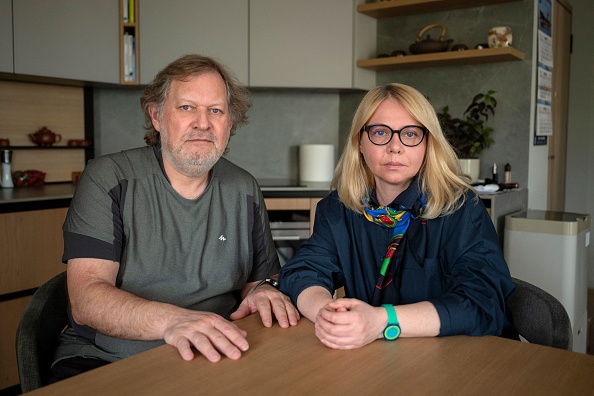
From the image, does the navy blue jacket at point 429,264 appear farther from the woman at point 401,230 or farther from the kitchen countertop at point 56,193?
the kitchen countertop at point 56,193

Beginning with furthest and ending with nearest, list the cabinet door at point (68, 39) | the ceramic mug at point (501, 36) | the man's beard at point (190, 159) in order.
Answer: the ceramic mug at point (501, 36) < the cabinet door at point (68, 39) < the man's beard at point (190, 159)

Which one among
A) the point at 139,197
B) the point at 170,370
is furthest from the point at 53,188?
the point at 170,370

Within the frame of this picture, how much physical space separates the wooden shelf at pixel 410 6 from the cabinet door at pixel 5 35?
6.55 ft

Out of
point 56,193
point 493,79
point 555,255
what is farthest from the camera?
point 493,79

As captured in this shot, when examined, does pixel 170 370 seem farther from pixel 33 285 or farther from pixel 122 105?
→ pixel 122 105

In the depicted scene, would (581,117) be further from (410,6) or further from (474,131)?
(410,6)

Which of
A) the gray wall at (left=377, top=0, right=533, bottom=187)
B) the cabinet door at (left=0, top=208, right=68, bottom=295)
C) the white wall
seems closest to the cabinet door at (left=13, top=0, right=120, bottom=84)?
the cabinet door at (left=0, top=208, right=68, bottom=295)

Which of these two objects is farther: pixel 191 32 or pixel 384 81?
pixel 384 81

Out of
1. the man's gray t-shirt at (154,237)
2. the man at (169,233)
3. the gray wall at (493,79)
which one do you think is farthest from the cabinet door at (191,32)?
the man's gray t-shirt at (154,237)

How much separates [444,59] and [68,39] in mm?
2112

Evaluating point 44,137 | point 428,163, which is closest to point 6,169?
point 44,137

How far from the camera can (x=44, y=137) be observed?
347 centimetres

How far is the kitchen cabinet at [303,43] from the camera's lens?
3.67 metres

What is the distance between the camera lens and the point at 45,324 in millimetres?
1443
